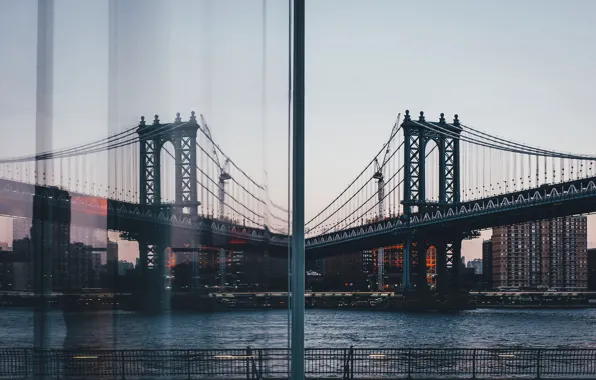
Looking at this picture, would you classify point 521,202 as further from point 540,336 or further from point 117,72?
point 117,72

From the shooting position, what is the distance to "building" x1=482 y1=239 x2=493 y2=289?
46438mm

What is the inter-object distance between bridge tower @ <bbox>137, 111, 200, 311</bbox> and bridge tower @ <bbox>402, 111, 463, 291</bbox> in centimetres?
3059

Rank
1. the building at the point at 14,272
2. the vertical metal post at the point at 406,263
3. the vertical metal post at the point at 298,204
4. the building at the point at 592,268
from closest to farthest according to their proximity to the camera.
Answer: the building at the point at 14,272 < the vertical metal post at the point at 298,204 < the vertical metal post at the point at 406,263 < the building at the point at 592,268

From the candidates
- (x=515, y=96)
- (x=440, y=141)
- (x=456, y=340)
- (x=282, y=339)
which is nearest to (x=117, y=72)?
(x=282, y=339)

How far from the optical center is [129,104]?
7.41 feet

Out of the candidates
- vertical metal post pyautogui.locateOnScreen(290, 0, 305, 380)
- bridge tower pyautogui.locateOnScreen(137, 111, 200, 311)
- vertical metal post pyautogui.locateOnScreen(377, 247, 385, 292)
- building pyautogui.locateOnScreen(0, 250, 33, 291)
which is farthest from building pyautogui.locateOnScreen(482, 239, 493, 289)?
building pyautogui.locateOnScreen(0, 250, 33, 291)

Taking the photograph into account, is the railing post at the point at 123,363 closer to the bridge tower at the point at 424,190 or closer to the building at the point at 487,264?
the bridge tower at the point at 424,190

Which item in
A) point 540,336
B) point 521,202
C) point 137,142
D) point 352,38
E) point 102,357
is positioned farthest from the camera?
point 352,38

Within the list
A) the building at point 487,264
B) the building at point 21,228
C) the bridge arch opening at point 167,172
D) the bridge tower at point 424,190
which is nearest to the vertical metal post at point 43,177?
the building at point 21,228

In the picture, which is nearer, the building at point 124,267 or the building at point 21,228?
the building at point 21,228

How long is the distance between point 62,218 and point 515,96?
8783 centimetres

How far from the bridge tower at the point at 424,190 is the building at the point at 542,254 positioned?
5503mm

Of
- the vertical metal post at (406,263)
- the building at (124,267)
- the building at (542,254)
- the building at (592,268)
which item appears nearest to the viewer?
the building at (124,267)

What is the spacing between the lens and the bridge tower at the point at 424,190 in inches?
1384
